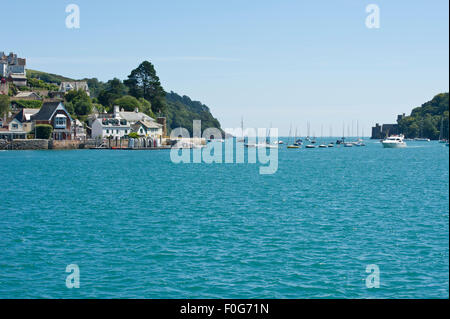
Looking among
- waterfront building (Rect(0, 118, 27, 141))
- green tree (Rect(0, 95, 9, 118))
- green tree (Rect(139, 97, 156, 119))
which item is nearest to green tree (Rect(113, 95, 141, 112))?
green tree (Rect(139, 97, 156, 119))

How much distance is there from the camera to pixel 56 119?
496ft

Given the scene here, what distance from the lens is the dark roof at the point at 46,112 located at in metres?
152

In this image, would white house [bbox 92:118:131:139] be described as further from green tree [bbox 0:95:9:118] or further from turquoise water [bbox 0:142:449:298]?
turquoise water [bbox 0:142:449:298]

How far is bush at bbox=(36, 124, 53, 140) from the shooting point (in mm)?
148250

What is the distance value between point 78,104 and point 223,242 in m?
154

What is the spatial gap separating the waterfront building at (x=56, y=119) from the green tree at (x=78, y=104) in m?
16.7

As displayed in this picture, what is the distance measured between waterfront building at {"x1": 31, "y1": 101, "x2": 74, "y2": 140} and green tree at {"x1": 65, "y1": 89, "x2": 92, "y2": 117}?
657 inches

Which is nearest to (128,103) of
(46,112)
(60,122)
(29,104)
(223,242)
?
(60,122)

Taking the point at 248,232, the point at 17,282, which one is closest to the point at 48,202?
the point at 248,232

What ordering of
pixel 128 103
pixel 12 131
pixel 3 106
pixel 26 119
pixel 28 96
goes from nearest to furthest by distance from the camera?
pixel 12 131, pixel 26 119, pixel 3 106, pixel 128 103, pixel 28 96

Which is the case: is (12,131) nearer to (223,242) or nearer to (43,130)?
(43,130)

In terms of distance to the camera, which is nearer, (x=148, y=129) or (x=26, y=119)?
(x=26, y=119)

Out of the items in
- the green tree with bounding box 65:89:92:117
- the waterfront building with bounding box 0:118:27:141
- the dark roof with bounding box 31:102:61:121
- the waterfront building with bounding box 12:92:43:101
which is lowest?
the waterfront building with bounding box 0:118:27:141

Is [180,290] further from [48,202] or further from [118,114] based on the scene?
[118,114]
